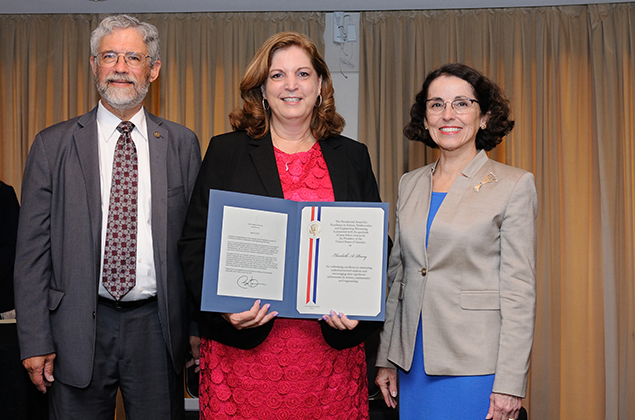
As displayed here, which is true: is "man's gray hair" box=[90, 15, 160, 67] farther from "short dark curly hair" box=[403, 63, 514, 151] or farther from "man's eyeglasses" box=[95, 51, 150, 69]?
"short dark curly hair" box=[403, 63, 514, 151]

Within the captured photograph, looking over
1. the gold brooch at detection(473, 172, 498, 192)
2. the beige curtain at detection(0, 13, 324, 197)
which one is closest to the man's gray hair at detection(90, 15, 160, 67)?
the gold brooch at detection(473, 172, 498, 192)

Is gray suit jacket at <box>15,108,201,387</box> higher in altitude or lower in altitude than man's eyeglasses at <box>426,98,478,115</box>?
lower

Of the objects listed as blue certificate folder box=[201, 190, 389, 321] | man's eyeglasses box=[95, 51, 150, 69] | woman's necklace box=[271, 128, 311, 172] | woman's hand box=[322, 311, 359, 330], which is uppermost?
man's eyeglasses box=[95, 51, 150, 69]

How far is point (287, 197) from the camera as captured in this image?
1.87 m

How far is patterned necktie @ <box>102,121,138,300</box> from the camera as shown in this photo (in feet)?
6.37

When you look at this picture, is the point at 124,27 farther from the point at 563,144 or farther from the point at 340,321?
the point at 563,144

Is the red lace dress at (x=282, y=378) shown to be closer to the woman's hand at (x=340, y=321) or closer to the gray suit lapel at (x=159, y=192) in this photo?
the woman's hand at (x=340, y=321)

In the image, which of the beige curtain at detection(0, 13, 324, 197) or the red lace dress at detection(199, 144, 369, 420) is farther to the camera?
the beige curtain at detection(0, 13, 324, 197)

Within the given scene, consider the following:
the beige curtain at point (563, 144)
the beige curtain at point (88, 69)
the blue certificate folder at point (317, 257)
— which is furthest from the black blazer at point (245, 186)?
the beige curtain at point (88, 69)

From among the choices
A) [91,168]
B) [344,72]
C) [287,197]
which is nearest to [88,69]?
[344,72]

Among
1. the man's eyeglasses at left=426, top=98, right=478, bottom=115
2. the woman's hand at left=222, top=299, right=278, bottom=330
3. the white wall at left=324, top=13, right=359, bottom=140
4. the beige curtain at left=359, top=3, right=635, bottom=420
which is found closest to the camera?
the woman's hand at left=222, top=299, right=278, bottom=330

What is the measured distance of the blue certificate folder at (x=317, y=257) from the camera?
1701 mm

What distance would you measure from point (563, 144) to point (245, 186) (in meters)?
3.12

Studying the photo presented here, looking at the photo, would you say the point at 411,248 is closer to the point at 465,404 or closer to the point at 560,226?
the point at 465,404
